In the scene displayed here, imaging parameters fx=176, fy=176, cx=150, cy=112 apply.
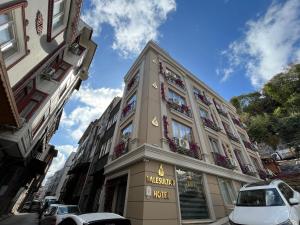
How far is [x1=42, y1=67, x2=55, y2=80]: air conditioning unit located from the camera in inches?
491

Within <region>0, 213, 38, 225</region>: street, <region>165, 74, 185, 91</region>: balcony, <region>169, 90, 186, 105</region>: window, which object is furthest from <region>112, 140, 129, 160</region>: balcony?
<region>0, 213, 38, 225</region>: street

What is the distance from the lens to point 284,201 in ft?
19.8

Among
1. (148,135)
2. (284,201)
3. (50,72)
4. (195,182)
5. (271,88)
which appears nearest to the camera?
(284,201)

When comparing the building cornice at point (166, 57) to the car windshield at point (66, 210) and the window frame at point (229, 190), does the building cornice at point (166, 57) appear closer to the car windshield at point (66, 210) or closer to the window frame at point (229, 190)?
the window frame at point (229, 190)

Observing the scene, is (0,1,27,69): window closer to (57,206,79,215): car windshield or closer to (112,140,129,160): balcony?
(112,140,129,160): balcony

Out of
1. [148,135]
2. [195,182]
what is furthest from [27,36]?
[195,182]

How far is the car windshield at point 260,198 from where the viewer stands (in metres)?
6.27

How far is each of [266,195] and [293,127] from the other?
26337 millimetres

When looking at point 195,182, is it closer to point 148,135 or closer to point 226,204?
point 226,204

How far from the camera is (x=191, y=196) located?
1009 centimetres

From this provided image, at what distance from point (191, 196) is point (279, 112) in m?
32.8

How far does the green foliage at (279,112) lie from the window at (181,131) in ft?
70.4

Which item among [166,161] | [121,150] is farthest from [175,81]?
[166,161]

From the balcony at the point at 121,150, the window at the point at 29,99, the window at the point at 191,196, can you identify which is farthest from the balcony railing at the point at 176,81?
the window at the point at 29,99
